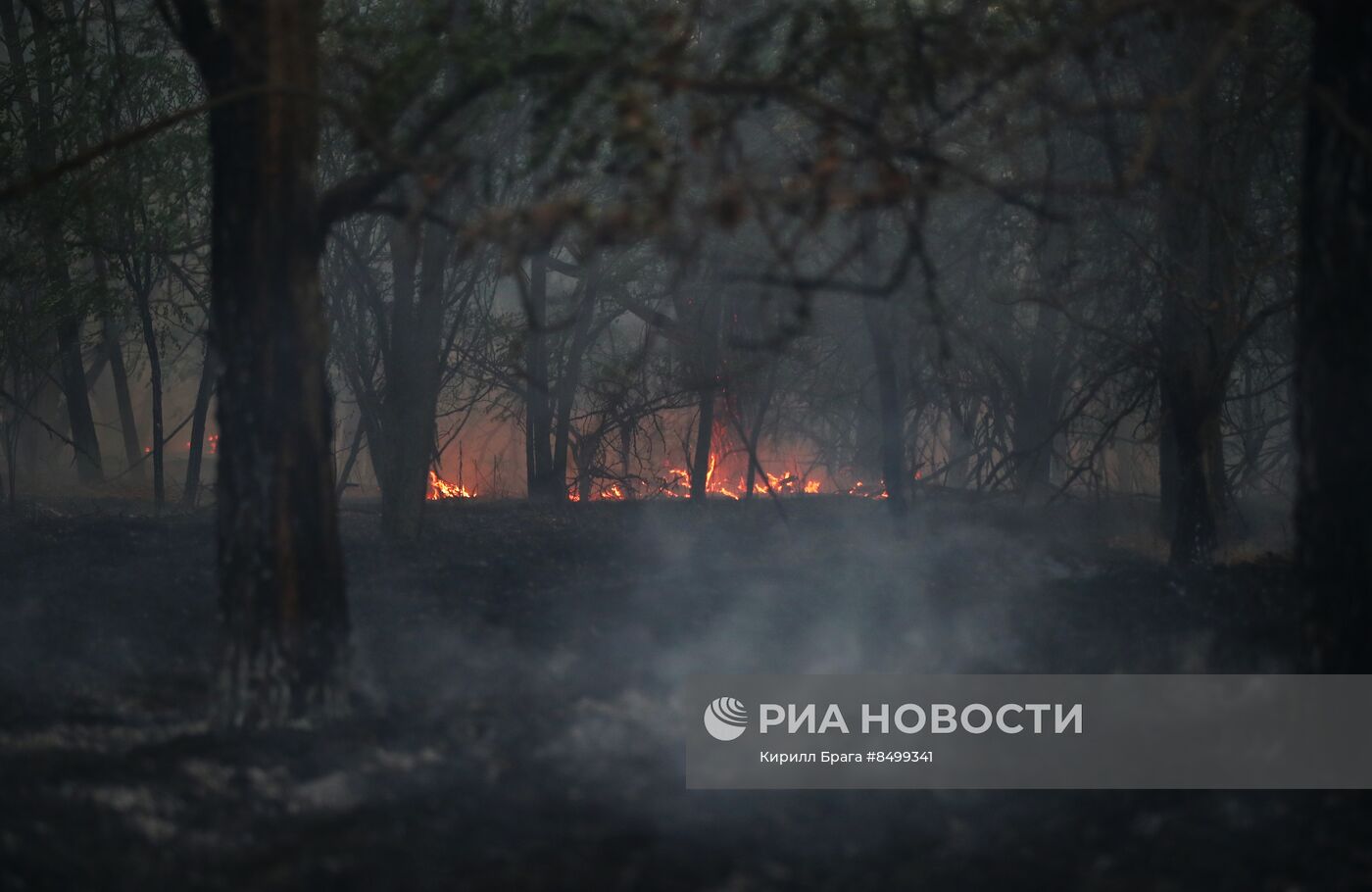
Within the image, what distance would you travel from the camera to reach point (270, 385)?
6.55 meters

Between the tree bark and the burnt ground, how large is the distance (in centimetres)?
37

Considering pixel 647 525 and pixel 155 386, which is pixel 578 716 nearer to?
pixel 647 525

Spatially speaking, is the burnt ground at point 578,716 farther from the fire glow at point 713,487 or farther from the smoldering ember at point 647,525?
the fire glow at point 713,487

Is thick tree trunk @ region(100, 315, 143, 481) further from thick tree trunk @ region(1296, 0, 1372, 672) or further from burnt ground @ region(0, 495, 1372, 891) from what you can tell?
thick tree trunk @ region(1296, 0, 1372, 672)

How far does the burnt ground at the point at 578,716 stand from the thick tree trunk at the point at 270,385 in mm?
419

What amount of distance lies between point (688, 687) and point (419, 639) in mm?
2763

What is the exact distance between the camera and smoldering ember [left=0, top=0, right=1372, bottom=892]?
4.97m

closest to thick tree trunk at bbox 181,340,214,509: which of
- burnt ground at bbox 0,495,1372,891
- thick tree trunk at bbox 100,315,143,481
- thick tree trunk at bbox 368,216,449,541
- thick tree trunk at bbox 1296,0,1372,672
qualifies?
burnt ground at bbox 0,495,1372,891

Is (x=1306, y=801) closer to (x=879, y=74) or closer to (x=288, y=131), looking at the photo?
(x=879, y=74)

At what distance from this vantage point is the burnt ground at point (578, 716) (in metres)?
4.86

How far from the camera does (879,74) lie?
5906 millimetres

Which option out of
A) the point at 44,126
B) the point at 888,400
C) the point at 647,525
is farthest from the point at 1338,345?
the point at 44,126

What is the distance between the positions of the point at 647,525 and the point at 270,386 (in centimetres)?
943

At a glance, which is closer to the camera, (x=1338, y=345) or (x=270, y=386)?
(x=1338, y=345)
